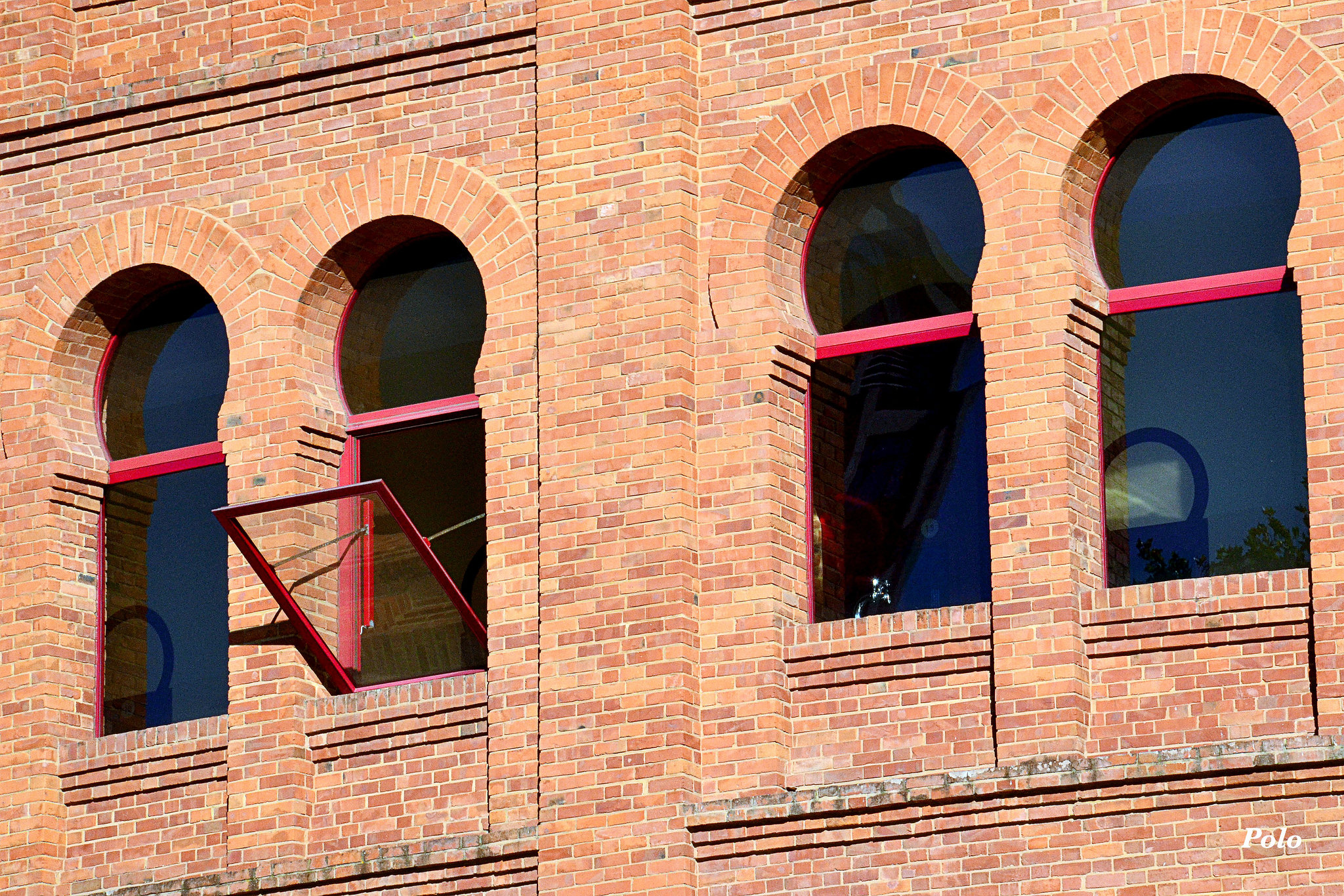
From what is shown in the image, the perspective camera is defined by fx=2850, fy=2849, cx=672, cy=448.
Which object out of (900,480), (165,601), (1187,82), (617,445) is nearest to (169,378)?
(165,601)

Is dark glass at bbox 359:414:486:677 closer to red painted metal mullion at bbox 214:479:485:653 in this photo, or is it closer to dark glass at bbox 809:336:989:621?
red painted metal mullion at bbox 214:479:485:653

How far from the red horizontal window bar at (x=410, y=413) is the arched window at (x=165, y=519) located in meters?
1.02

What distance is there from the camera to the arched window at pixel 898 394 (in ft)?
57.8

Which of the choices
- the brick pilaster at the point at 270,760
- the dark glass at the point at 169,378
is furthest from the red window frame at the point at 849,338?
the dark glass at the point at 169,378

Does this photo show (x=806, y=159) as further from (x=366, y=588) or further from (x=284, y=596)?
(x=284, y=596)

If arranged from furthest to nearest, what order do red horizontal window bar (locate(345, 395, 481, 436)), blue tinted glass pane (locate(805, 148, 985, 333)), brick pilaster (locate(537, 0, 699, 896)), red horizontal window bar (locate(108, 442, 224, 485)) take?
red horizontal window bar (locate(108, 442, 224, 485))
red horizontal window bar (locate(345, 395, 481, 436))
blue tinted glass pane (locate(805, 148, 985, 333))
brick pilaster (locate(537, 0, 699, 896))

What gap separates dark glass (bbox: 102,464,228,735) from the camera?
64.6 ft

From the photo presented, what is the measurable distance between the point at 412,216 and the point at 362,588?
2.53 m

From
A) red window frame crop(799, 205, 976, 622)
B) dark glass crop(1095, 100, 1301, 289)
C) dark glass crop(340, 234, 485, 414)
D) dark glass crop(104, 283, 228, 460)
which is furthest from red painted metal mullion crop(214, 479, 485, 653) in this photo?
dark glass crop(1095, 100, 1301, 289)

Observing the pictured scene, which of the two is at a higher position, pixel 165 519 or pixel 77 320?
pixel 77 320

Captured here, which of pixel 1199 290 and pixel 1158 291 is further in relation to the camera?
pixel 1158 291

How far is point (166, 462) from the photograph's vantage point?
20.1 m

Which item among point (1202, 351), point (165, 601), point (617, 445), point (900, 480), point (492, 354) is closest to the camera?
point (1202, 351)

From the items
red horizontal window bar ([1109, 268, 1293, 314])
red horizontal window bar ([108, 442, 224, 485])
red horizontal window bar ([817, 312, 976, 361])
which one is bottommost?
red horizontal window bar ([108, 442, 224, 485])
